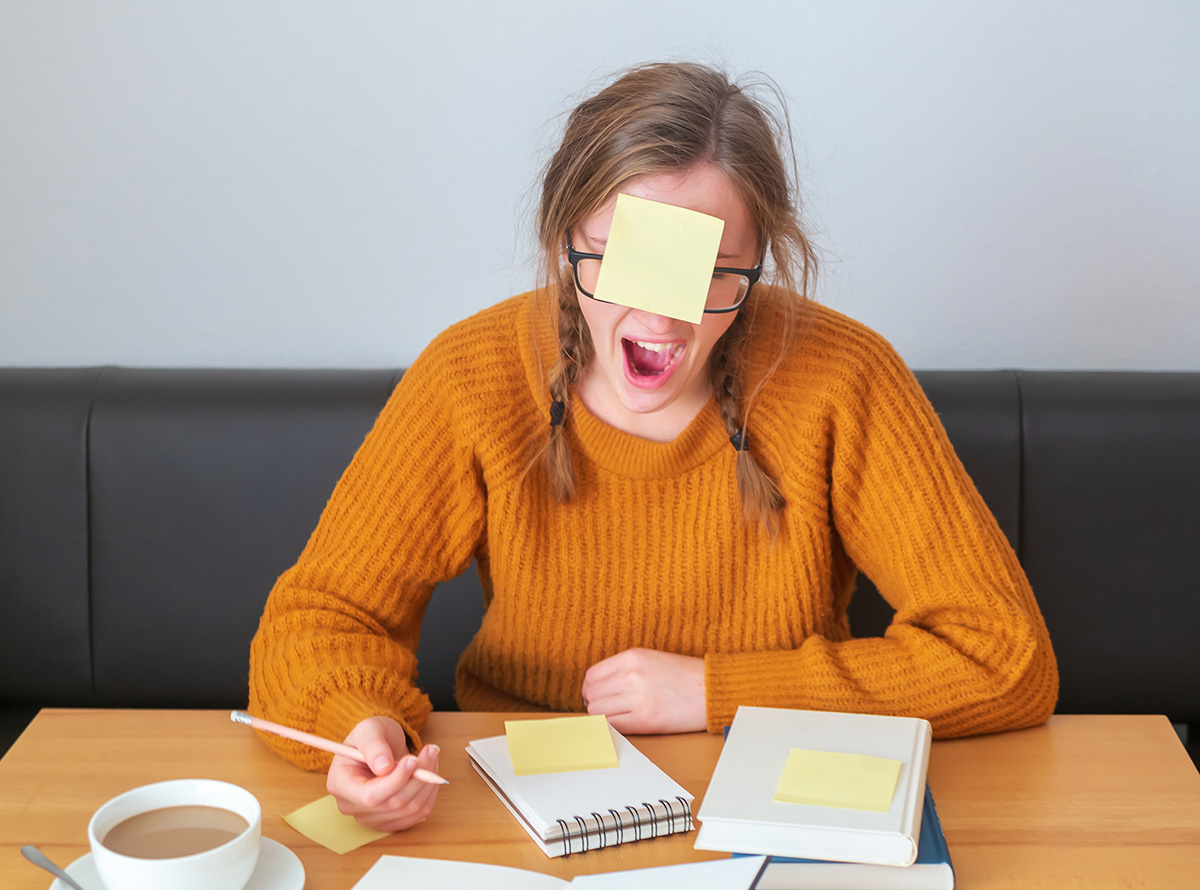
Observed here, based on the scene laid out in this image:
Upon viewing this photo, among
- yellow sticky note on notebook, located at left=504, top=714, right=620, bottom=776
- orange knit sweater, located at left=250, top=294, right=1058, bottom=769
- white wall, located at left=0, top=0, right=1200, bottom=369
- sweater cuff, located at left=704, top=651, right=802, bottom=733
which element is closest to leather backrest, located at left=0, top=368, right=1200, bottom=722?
white wall, located at left=0, top=0, right=1200, bottom=369

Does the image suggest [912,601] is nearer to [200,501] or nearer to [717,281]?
[717,281]

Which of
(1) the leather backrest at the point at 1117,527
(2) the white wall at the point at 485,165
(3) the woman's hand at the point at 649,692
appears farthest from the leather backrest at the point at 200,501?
(1) the leather backrest at the point at 1117,527

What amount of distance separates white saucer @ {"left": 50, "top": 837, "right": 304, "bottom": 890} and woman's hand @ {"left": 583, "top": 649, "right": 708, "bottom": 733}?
320 mm

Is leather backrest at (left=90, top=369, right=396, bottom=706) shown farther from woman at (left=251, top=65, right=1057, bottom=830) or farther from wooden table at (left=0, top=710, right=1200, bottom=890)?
wooden table at (left=0, top=710, right=1200, bottom=890)

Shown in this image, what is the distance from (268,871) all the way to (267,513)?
85 centimetres

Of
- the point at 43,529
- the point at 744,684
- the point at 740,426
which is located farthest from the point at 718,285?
the point at 43,529

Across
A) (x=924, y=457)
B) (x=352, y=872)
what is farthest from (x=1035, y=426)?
(x=352, y=872)

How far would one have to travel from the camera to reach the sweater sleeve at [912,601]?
101 cm

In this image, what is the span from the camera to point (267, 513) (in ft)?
5.03

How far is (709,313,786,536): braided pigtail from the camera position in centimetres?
116

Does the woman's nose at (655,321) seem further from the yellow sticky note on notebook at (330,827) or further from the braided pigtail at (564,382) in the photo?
the yellow sticky note on notebook at (330,827)

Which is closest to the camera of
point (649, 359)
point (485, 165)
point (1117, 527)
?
point (649, 359)

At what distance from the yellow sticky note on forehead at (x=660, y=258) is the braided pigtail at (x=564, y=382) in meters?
0.24

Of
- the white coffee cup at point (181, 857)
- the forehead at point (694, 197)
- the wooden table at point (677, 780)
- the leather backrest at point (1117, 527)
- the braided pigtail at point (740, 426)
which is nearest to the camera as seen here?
the white coffee cup at point (181, 857)
